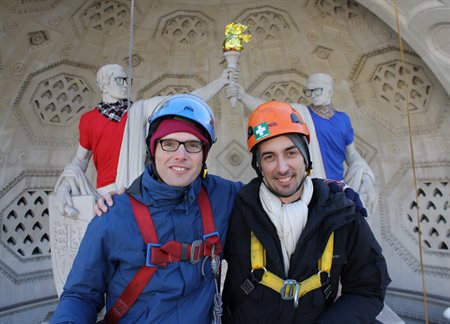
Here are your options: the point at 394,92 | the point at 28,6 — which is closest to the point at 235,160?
→ the point at 394,92

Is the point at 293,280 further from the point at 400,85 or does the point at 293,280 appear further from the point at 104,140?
the point at 400,85

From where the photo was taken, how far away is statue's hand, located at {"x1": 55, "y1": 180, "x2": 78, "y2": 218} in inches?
99.0

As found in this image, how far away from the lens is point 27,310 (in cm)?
371

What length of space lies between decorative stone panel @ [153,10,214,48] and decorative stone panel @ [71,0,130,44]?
0.42 metres

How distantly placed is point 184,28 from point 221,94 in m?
0.95

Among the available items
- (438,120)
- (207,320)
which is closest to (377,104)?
(438,120)

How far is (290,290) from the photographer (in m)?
1.05

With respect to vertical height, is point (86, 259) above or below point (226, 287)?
above

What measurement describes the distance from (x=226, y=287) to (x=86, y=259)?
0.46 m

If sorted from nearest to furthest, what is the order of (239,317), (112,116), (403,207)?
(239,317) < (112,116) < (403,207)

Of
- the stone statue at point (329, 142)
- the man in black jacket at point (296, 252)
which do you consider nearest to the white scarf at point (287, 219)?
the man in black jacket at point (296, 252)

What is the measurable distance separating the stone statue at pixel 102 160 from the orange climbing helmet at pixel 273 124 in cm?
140

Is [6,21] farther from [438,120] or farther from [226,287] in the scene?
[438,120]

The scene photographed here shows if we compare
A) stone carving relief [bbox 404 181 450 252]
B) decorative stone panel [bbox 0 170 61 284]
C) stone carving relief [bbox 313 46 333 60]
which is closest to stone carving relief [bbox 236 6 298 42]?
stone carving relief [bbox 313 46 333 60]
